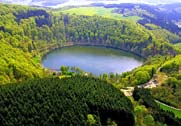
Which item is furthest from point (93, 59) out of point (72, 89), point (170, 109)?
point (72, 89)

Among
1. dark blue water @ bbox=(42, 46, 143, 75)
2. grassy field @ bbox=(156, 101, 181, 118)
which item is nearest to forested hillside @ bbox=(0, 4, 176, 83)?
dark blue water @ bbox=(42, 46, 143, 75)

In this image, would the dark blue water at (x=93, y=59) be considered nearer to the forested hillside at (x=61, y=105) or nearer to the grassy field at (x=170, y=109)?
the grassy field at (x=170, y=109)

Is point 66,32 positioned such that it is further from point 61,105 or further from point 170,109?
point 61,105

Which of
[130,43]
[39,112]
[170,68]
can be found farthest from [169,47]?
[39,112]

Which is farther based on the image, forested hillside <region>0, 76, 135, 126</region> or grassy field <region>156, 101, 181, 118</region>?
grassy field <region>156, 101, 181, 118</region>

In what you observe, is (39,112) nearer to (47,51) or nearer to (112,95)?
(112,95)

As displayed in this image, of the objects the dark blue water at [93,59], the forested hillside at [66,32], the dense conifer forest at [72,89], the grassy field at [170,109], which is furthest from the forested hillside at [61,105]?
the forested hillside at [66,32]

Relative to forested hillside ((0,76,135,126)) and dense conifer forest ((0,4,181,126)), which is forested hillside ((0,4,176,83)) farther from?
forested hillside ((0,76,135,126))
